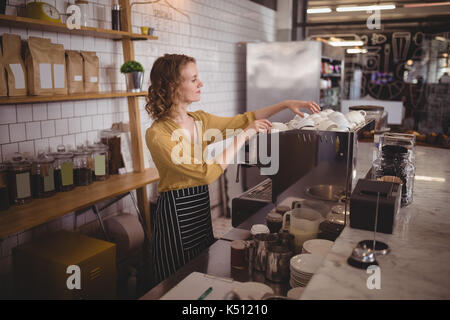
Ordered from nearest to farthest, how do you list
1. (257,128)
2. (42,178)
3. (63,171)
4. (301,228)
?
(301,228), (257,128), (42,178), (63,171)

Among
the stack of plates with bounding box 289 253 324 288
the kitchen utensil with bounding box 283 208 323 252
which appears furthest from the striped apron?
the stack of plates with bounding box 289 253 324 288

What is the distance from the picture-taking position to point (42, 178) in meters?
2.66

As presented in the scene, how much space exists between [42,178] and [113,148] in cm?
71

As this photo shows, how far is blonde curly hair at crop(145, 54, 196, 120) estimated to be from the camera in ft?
6.98

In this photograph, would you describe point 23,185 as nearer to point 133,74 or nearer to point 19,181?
point 19,181

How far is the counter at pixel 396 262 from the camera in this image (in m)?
1.08

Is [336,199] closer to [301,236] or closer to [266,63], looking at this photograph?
[301,236]

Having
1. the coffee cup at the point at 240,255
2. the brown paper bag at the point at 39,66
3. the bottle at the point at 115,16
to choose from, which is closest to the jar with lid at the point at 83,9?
the bottle at the point at 115,16

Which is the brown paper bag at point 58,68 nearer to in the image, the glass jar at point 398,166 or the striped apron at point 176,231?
the striped apron at point 176,231

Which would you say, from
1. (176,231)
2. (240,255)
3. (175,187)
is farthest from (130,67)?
(240,255)

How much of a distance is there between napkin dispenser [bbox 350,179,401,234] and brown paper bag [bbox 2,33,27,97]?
2.12 meters

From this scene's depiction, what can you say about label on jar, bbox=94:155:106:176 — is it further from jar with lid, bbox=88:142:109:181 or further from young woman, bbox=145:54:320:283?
young woman, bbox=145:54:320:283

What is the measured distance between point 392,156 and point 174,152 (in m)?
1.08

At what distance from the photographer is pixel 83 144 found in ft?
10.5
